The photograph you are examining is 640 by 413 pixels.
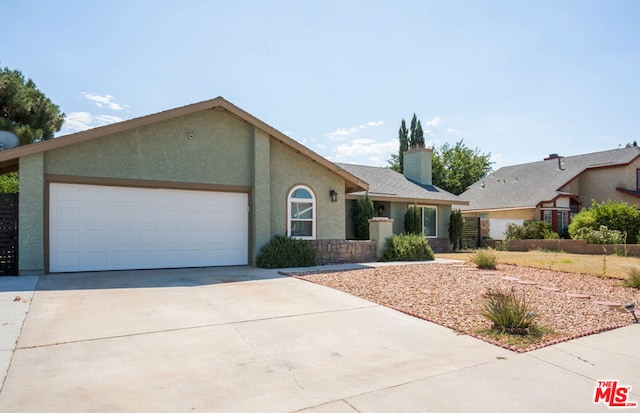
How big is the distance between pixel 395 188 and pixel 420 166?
146 inches

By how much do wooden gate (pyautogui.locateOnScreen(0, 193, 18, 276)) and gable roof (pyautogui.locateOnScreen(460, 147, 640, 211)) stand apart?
25578 mm

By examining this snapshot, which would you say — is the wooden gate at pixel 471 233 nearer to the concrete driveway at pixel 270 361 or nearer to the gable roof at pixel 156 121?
the gable roof at pixel 156 121

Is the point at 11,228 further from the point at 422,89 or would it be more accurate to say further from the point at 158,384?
the point at 422,89

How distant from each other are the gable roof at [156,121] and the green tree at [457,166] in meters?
28.3

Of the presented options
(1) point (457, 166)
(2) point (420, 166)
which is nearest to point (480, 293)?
(2) point (420, 166)

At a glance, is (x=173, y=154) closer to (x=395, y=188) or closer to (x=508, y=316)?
(x=508, y=316)

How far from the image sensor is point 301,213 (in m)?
13.4

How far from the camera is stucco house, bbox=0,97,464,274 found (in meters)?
9.82

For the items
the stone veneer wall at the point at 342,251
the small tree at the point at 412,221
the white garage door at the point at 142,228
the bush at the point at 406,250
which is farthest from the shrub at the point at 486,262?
the white garage door at the point at 142,228

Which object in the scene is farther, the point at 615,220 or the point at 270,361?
the point at 615,220

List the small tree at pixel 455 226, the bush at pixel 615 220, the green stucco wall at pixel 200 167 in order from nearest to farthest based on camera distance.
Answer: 1. the green stucco wall at pixel 200 167
2. the bush at pixel 615 220
3. the small tree at pixel 455 226

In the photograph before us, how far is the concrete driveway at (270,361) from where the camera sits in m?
3.39

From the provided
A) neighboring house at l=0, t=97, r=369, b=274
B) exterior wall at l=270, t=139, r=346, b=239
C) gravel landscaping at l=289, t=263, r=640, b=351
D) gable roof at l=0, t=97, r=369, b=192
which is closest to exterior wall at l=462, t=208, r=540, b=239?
gravel landscaping at l=289, t=263, r=640, b=351

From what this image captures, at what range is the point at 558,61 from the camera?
13.5 m
